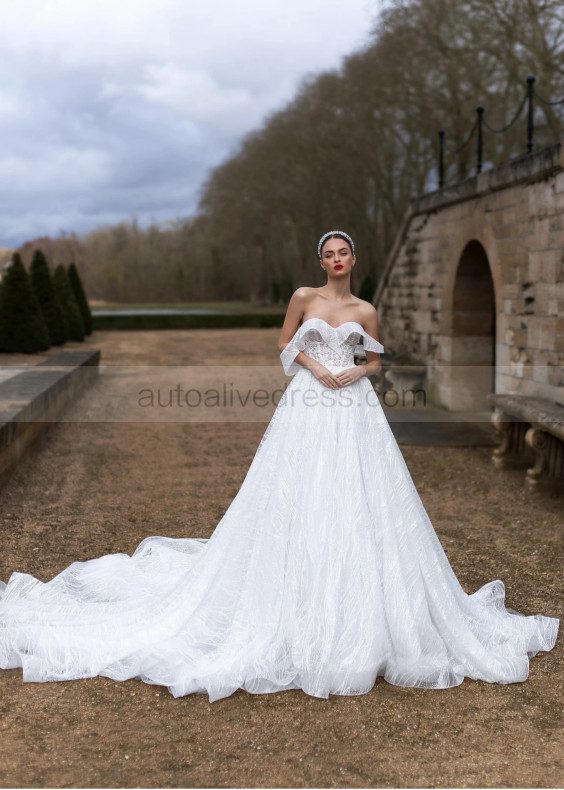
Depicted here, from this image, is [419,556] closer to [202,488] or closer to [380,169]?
[202,488]

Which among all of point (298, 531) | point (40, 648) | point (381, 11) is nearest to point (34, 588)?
point (40, 648)

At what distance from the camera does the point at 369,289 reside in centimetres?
2748

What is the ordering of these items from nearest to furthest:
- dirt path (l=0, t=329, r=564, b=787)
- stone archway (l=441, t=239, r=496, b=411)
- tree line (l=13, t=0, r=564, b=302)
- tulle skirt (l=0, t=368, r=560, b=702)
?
dirt path (l=0, t=329, r=564, b=787)
tulle skirt (l=0, t=368, r=560, b=702)
stone archway (l=441, t=239, r=496, b=411)
tree line (l=13, t=0, r=564, b=302)

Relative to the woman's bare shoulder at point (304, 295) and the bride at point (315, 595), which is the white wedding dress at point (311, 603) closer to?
the bride at point (315, 595)

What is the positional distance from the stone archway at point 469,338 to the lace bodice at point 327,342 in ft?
24.5

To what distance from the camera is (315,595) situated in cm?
345

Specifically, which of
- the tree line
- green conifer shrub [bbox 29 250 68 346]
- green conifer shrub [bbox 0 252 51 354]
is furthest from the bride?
the tree line

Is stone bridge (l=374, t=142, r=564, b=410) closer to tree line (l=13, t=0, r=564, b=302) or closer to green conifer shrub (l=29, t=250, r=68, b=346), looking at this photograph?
green conifer shrub (l=29, t=250, r=68, b=346)

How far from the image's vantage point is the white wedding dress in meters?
3.38

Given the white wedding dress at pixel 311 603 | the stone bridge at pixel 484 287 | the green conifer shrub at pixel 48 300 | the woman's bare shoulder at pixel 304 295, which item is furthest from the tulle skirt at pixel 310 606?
the green conifer shrub at pixel 48 300

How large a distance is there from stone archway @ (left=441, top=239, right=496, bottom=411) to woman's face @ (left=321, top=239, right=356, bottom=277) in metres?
7.43

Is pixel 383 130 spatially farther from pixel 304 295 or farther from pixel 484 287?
pixel 304 295

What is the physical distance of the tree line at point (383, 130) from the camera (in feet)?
68.1

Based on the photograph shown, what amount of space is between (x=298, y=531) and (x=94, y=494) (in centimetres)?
363
